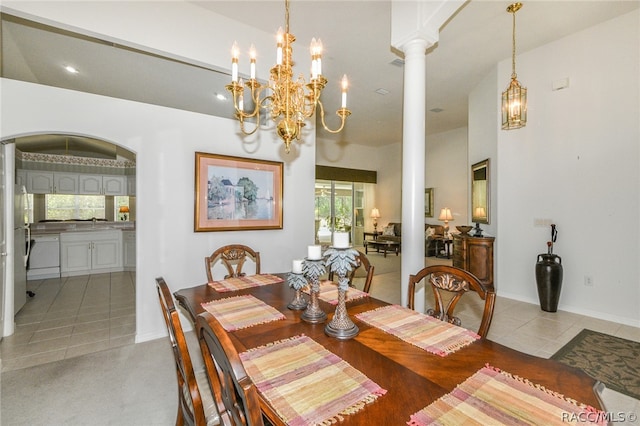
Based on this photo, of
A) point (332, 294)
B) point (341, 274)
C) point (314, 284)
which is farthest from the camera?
point (332, 294)

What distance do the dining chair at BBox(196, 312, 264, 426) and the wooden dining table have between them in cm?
12

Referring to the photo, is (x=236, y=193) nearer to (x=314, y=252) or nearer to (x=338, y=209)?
(x=314, y=252)

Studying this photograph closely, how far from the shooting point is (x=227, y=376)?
0.82 metres

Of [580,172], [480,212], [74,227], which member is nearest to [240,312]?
[580,172]

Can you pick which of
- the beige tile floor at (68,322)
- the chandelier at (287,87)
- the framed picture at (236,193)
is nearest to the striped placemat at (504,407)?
the chandelier at (287,87)

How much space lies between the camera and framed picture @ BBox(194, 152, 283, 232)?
3.31 meters

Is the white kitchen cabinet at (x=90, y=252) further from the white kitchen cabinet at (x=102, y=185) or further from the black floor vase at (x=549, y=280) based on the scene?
the black floor vase at (x=549, y=280)

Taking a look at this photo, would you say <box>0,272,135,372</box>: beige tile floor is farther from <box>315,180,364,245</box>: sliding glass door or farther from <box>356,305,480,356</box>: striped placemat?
<box>315,180,364,245</box>: sliding glass door

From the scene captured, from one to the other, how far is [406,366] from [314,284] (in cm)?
59

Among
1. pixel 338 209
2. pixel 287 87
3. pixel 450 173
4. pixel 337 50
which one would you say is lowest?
pixel 338 209

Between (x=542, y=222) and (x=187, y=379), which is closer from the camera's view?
(x=187, y=379)

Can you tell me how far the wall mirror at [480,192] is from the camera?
16.1 feet

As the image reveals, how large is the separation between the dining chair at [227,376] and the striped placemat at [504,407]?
470 mm

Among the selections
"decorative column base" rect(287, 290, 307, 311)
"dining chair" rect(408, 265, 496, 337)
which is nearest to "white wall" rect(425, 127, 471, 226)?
"dining chair" rect(408, 265, 496, 337)
